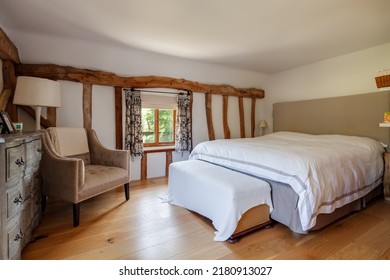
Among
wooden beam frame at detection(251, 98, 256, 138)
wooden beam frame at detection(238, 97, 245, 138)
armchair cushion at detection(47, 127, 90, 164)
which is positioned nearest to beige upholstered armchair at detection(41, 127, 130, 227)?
armchair cushion at detection(47, 127, 90, 164)

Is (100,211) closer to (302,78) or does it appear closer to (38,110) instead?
(38,110)

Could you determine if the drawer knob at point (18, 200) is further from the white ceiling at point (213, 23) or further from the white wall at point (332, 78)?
the white wall at point (332, 78)

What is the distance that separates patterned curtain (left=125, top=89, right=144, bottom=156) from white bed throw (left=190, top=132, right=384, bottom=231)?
4.82 ft

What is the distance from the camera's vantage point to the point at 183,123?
4.02 m

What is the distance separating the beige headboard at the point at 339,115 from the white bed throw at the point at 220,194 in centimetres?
248

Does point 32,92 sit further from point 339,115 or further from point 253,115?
point 339,115

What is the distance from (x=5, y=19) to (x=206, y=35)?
2275 mm

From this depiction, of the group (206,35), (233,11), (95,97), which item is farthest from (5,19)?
(233,11)

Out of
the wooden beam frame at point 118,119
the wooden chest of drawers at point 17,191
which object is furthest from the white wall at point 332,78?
the wooden chest of drawers at point 17,191

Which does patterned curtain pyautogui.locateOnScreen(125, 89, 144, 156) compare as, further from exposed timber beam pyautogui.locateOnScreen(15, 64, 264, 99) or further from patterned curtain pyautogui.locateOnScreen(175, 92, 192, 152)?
patterned curtain pyautogui.locateOnScreen(175, 92, 192, 152)

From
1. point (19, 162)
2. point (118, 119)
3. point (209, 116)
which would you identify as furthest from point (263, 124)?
point (19, 162)

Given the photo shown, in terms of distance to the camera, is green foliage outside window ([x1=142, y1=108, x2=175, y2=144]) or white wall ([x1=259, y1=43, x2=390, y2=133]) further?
green foliage outside window ([x1=142, y1=108, x2=175, y2=144])

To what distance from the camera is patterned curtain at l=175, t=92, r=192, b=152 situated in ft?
13.1

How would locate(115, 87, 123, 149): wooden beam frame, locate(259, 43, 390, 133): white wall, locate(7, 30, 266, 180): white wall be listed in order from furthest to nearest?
locate(115, 87, 123, 149): wooden beam frame < locate(259, 43, 390, 133): white wall < locate(7, 30, 266, 180): white wall
